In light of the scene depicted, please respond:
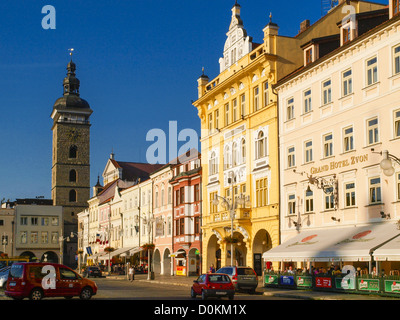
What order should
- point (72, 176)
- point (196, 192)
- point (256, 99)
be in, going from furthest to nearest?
point (72, 176) → point (196, 192) → point (256, 99)

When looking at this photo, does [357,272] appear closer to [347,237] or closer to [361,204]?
[347,237]

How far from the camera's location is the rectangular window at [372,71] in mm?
34719

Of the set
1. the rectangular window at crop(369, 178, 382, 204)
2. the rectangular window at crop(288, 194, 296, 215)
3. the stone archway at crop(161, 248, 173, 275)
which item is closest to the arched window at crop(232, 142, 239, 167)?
the rectangular window at crop(288, 194, 296, 215)

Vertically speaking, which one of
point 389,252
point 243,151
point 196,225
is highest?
point 243,151

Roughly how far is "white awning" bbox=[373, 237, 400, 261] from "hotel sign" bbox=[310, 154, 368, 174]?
7.05 meters

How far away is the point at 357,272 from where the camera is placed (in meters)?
32.3

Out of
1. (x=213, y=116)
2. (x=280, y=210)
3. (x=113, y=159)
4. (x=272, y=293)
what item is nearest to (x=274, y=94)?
(x=280, y=210)

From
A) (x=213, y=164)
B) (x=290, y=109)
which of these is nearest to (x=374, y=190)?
(x=290, y=109)

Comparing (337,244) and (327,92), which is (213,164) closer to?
(327,92)

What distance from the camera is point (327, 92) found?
39375mm

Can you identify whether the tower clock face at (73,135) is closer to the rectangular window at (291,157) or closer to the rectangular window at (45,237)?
the rectangular window at (45,237)

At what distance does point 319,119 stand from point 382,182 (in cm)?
768

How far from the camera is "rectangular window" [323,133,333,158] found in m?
38.7

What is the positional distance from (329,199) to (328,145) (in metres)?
3.38
